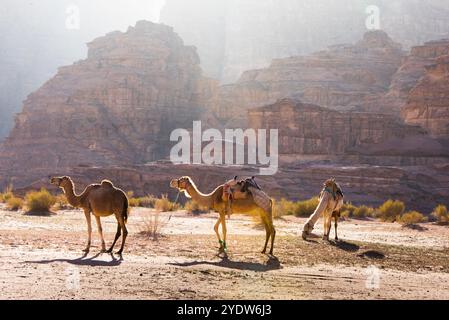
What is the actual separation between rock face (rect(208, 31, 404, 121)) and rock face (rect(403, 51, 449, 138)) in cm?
A: 2036

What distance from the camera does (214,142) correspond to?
62781 mm

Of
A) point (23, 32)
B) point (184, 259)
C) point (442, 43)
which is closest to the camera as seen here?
point (184, 259)

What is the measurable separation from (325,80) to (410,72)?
14.3m

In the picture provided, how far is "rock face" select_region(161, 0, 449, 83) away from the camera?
148 meters

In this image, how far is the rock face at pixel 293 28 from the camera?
14830 centimetres

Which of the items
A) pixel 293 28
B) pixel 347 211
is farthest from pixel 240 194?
pixel 293 28

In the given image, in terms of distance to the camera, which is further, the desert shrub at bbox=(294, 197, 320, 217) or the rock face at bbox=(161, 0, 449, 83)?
the rock face at bbox=(161, 0, 449, 83)

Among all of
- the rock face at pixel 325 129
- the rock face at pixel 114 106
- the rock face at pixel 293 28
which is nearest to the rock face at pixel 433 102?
the rock face at pixel 325 129

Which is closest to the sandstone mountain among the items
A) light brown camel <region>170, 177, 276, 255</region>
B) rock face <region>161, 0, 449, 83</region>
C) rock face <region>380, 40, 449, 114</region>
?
rock face <region>380, 40, 449, 114</region>

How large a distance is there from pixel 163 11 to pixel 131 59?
3092 inches

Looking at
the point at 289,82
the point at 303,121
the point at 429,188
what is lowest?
the point at 429,188

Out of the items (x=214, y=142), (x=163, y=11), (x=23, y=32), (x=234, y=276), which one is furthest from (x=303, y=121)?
(x=23, y=32)

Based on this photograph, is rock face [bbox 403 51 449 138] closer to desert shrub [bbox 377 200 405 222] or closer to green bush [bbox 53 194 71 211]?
desert shrub [bbox 377 200 405 222]

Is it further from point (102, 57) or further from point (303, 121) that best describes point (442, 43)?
point (102, 57)
